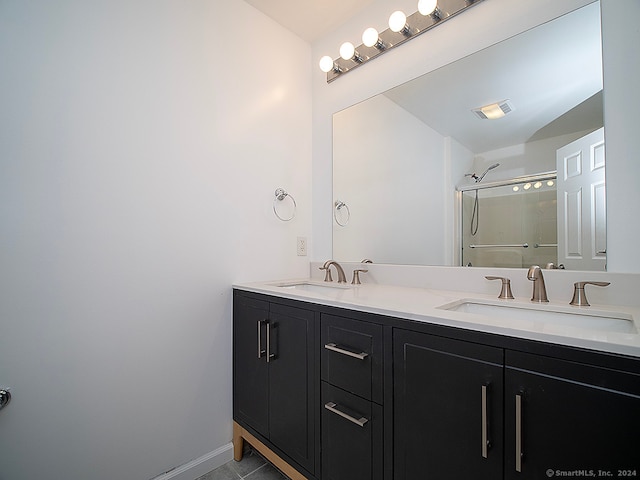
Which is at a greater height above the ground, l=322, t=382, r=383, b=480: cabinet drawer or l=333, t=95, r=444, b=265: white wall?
l=333, t=95, r=444, b=265: white wall

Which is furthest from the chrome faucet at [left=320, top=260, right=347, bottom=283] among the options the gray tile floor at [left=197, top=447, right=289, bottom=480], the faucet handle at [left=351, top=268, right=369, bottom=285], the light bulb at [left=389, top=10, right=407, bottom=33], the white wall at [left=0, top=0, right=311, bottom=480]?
the light bulb at [left=389, top=10, right=407, bottom=33]

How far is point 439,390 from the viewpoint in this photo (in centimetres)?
80

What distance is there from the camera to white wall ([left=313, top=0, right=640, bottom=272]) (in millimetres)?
1005

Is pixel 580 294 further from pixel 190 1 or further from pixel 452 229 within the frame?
pixel 190 1

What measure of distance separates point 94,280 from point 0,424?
1.71ft

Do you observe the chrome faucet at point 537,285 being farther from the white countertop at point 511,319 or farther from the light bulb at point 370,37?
the light bulb at point 370,37

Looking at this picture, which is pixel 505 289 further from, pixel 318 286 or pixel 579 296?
pixel 318 286

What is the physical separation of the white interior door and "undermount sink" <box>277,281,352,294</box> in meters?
0.94

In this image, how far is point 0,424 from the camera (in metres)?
1.00

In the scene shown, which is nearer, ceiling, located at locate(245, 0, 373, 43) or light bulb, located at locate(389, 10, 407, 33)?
light bulb, located at locate(389, 10, 407, 33)

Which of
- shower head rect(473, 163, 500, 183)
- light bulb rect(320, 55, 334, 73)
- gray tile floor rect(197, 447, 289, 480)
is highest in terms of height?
light bulb rect(320, 55, 334, 73)

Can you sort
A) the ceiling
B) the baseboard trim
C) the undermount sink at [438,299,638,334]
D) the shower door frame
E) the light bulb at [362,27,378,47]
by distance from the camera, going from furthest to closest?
1. the ceiling
2. the light bulb at [362,27,378,47]
3. the baseboard trim
4. the shower door frame
5. the undermount sink at [438,299,638,334]

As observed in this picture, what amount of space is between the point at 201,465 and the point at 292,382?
27.5 inches

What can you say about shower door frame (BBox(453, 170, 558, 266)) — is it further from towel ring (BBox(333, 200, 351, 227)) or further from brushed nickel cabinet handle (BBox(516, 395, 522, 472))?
brushed nickel cabinet handle (BBox(516, 395, 522, 472))
